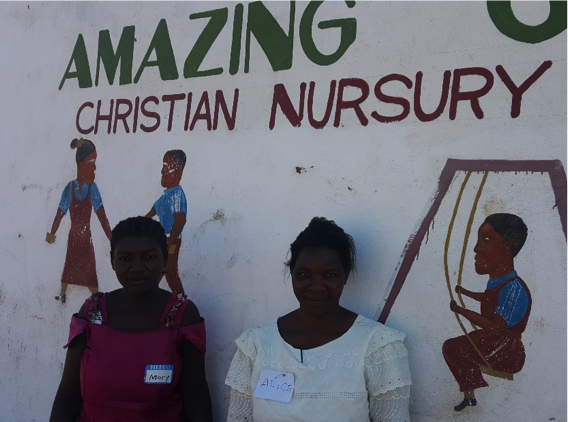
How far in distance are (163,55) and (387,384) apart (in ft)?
7.00

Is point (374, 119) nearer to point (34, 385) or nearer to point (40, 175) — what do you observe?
point (40, 175)

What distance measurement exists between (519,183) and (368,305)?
810 mm

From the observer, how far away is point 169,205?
11.4ft

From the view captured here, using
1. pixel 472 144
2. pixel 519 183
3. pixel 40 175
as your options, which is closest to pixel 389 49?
pixel 472 144

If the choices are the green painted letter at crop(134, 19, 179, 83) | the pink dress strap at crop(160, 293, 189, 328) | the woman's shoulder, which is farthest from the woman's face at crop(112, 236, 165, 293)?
the green painted letter at crop(134, 19, 179, 83)

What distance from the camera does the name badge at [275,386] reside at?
8.18 ft

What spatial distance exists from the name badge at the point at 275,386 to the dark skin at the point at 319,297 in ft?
0.44

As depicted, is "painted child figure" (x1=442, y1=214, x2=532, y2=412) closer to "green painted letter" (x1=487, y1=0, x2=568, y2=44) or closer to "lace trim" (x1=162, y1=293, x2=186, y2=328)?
"green painted letter" (x1=487, y1=0, x2=568, y2=44)

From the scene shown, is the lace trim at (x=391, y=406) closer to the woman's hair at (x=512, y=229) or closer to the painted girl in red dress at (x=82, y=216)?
the woman's hair at (x=512, y=229)

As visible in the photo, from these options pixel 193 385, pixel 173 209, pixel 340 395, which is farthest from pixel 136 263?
pixel 340 395

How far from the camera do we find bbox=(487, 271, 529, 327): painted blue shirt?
8.21ft

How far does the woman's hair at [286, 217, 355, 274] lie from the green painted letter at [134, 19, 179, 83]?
134 cm

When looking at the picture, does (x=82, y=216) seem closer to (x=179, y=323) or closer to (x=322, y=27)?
(x=179, y=323)

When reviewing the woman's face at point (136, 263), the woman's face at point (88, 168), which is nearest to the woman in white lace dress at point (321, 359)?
the woman's face at point (136, 263)
